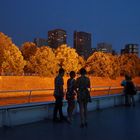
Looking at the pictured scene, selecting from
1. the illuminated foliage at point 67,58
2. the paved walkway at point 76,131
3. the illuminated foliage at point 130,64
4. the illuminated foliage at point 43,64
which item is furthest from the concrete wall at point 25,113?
the illuminated foliage at point 130,64

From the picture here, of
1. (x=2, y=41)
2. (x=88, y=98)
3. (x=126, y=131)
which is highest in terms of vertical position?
(x=2, y=41)

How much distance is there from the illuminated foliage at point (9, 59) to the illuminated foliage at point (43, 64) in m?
5.13

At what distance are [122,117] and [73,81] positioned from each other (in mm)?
3002

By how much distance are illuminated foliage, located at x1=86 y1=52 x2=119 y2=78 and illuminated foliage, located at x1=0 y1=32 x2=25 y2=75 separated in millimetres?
27260

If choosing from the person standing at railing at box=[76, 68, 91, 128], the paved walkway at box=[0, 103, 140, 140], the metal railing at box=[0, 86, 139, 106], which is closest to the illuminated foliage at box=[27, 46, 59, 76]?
the metal railing at box=[0, 86, 139, 106]

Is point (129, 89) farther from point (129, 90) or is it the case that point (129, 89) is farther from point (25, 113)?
point (25, 113)

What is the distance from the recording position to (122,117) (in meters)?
14.4

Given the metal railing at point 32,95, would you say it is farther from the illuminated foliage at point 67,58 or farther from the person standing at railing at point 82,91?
the illuminated foliage at point 67,58

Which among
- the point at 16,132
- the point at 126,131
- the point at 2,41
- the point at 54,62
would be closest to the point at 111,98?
the point at 126,131

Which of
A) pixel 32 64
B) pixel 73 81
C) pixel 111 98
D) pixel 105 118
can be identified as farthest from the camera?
pixel 32 64

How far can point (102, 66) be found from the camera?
89250 mm

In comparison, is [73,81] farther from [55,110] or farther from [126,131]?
[126,131]

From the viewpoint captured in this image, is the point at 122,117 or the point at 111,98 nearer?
the point at 122,117

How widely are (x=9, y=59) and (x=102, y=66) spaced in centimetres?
3151
